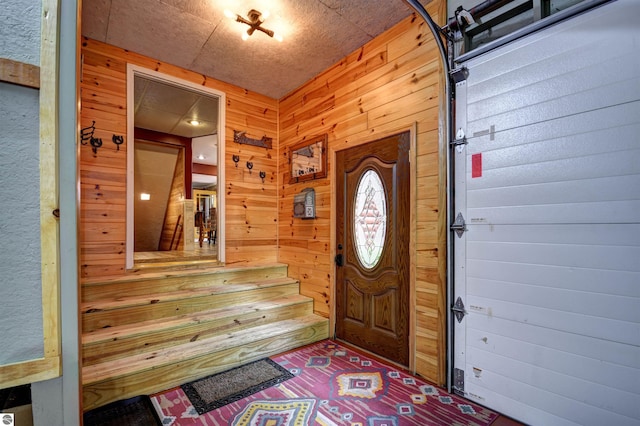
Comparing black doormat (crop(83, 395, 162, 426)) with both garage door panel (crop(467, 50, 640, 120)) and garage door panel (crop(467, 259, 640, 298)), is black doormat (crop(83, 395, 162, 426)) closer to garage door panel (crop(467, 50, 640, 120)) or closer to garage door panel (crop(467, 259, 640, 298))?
garage door panel (crop(467, 259, 640, 298))

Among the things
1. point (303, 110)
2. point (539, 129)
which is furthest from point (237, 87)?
point (539, 129)

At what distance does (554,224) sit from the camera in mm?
1729

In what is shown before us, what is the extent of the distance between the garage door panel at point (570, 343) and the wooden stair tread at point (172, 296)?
2250 millimetres

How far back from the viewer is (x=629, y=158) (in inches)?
58.7

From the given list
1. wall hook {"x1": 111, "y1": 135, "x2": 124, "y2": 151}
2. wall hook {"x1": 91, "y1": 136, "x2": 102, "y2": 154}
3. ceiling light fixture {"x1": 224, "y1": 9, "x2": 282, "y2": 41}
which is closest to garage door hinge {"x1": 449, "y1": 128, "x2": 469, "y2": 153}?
ceiling light fixture {"x1": 224, "y1": 9, "x2": 282, "y2": 41}

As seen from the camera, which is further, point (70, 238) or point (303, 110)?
point (303, 110)

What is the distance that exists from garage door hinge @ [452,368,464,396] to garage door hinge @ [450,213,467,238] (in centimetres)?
100

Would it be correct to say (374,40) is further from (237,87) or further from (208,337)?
(208,337)

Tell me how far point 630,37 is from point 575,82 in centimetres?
27

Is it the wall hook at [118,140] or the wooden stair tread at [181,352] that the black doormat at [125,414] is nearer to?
the wooden stair tread at [181,352]

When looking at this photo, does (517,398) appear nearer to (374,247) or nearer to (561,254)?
(561,254)

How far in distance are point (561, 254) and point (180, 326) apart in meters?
2.92

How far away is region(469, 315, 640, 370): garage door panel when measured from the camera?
1.49 metres

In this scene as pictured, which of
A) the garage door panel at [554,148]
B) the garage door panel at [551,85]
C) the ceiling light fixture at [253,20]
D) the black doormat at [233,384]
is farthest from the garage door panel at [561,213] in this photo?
the ceiling light fixture at [253,20]
